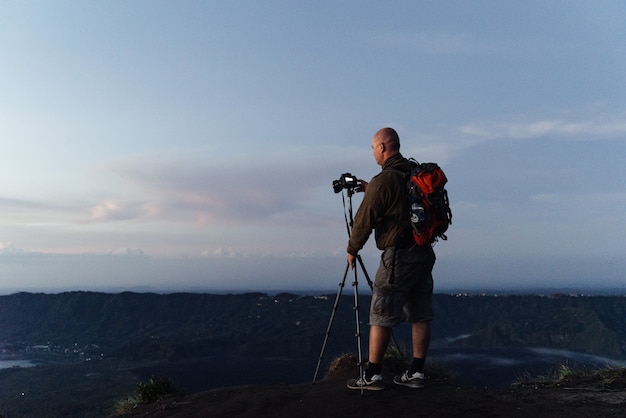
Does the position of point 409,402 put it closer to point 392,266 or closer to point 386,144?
point 392,266

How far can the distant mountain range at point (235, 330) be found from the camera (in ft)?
235

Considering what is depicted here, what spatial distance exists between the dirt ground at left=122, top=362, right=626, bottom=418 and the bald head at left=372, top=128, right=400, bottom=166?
3199 millimetres

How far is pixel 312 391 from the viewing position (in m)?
6.50

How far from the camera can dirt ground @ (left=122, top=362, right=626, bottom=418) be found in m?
5.36

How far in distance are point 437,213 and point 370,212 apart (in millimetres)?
857

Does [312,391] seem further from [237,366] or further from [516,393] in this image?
[237,366]

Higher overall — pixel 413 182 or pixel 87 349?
pixel 413 182

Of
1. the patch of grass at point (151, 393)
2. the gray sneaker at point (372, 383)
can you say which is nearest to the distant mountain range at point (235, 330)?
the patch of grass at point (151, 393)

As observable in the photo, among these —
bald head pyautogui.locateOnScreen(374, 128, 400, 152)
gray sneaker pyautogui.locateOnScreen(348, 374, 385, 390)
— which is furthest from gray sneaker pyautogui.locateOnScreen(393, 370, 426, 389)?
bald head pyautogui.locateOnScreen(374, 128, 400, 152)

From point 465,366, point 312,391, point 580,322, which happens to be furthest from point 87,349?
point 312,391

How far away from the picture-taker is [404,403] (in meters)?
5.62

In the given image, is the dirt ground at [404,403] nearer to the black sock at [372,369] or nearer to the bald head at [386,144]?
the black sock at [372,369]

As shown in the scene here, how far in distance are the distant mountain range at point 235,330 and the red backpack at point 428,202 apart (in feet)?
145

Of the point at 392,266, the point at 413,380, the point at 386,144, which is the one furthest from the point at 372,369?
the point at 386,144
